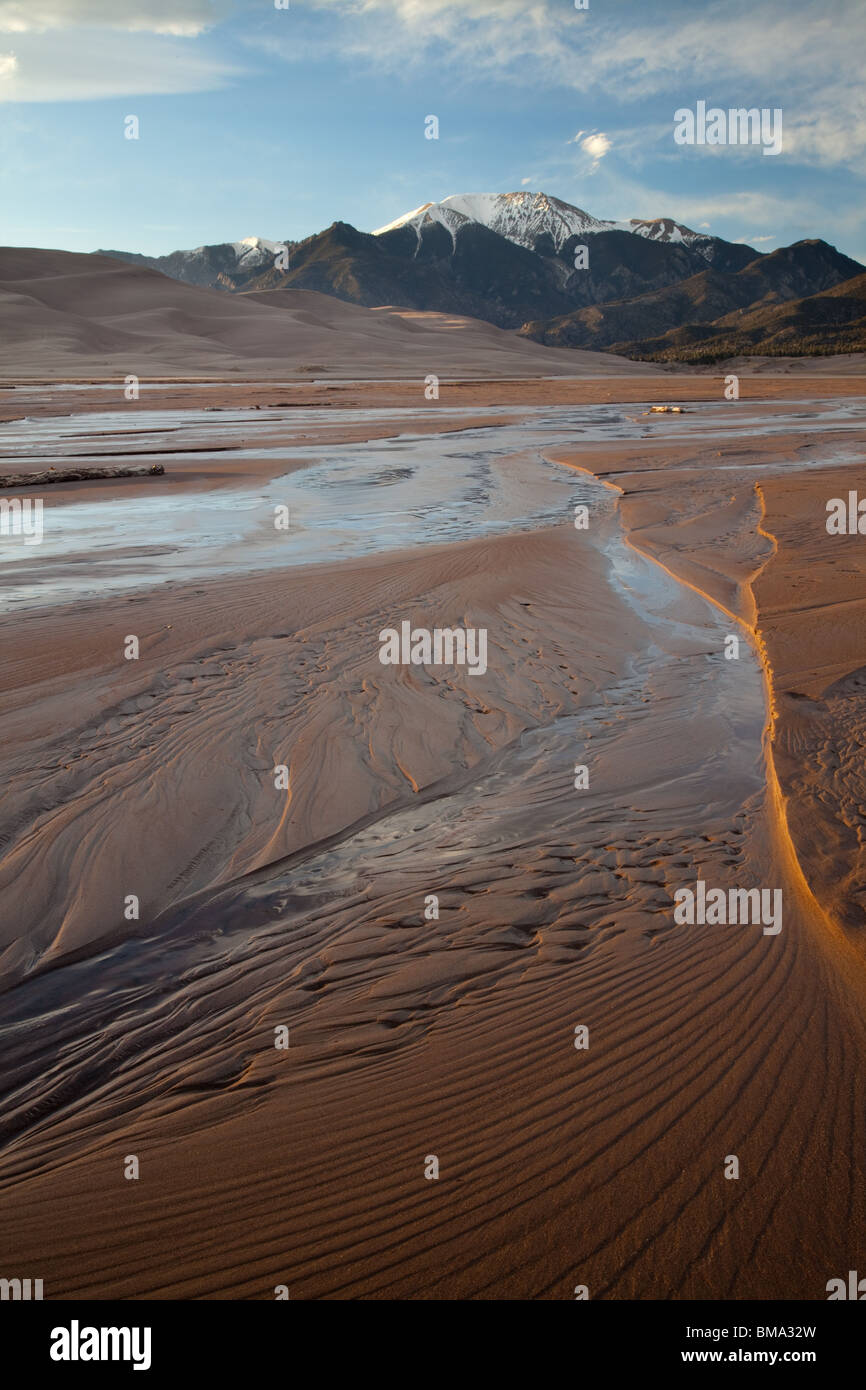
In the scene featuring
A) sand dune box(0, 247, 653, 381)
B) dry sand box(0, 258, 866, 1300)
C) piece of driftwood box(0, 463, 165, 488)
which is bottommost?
dry sand box(0, 258, 866, 1300)

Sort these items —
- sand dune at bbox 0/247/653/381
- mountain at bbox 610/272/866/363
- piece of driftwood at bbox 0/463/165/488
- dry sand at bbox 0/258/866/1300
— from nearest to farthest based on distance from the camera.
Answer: dry sand at bbox 0/258/866/1300 → piece of driftwood at bbox 0/463/165/488 → sand dune at bbox 0/247/653/381 → mountain at bbox 610/272/866/363

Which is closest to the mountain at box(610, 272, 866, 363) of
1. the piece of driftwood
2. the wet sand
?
the piece of driftwood

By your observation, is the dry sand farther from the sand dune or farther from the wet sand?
the sand dune

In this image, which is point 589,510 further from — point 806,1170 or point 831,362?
point 831,362

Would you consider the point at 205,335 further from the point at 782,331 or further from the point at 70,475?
the point at 782,331

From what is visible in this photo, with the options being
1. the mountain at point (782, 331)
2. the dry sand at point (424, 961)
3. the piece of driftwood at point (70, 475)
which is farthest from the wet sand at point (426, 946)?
the mountain at point (782, 331)

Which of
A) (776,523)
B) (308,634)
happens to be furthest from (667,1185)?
(776,523)
